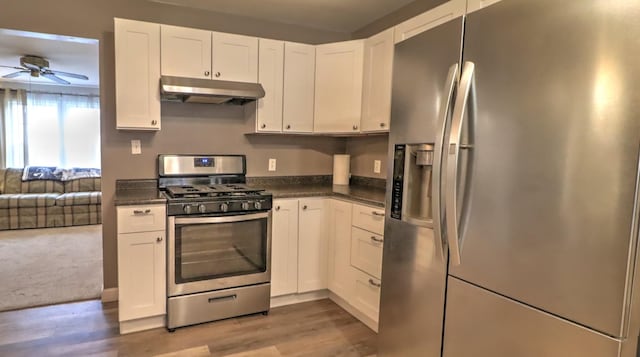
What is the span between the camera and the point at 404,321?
6.27 ft

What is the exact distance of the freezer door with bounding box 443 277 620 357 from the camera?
1203 millimetres

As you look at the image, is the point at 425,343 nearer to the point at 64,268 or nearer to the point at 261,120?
the point at 261,120

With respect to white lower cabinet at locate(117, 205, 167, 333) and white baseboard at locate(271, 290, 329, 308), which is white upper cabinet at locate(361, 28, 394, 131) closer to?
white baseboard at locate(271, 290, 329, 308)

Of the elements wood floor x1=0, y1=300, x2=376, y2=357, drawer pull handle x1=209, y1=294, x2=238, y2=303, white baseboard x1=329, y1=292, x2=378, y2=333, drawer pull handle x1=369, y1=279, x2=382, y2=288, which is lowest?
wood floor x1=0, y1=300, x2=376, y2=357

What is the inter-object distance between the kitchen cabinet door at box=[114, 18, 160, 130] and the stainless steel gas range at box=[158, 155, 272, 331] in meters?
0.45

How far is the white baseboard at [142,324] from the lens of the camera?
258 centimetres

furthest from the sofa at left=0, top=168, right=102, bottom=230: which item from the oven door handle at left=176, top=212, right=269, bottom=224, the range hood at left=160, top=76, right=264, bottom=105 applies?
the oven door handle at left=176, top=212, right=269, bottom=224

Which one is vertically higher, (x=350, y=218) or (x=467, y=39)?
(x=467, y=39)

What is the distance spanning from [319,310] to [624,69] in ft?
8.30

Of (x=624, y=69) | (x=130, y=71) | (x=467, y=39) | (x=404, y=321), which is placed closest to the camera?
(x=624, y=69)

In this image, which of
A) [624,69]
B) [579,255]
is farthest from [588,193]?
[624,69]

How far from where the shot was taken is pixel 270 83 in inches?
126

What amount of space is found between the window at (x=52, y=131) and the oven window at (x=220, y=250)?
5.91m

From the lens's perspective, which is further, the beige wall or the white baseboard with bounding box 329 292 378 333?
the beige wall
